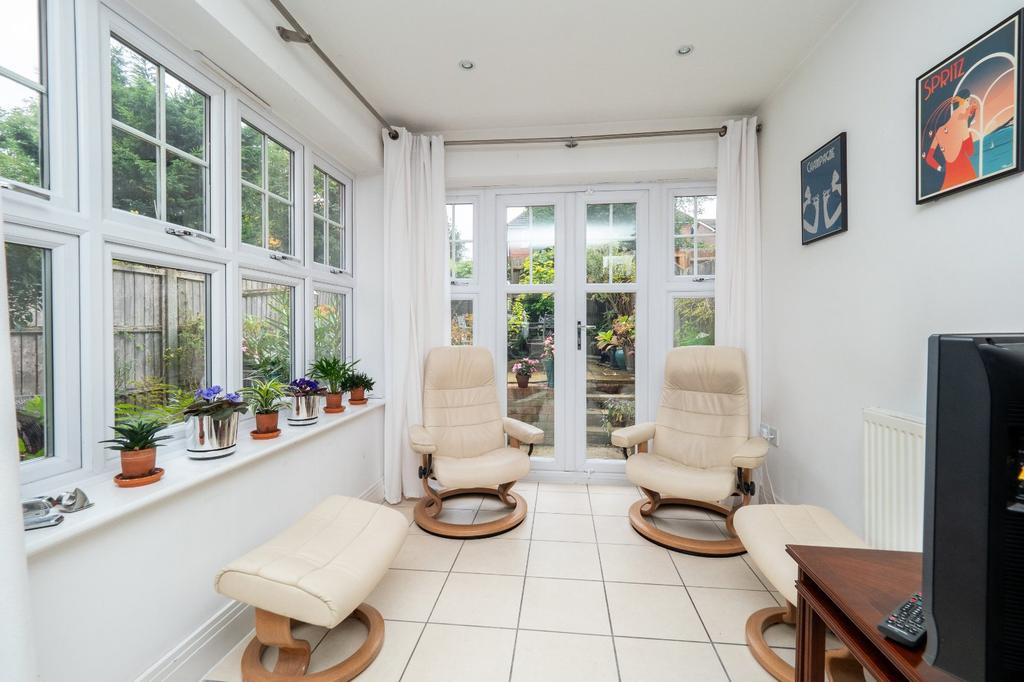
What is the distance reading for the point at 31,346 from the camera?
1296 millimetres

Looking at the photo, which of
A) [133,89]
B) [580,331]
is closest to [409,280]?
[580,331]

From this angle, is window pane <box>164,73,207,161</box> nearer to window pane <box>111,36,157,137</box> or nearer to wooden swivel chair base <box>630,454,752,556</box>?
window pane <box>111,36,157,137</box>

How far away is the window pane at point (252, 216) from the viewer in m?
2.12

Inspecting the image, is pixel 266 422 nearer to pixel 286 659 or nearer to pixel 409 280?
pixel 286 659

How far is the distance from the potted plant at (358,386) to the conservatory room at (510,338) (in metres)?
0.02

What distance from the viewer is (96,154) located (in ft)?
4.66

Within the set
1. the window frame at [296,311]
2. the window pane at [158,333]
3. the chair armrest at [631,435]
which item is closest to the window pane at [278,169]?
the window frame at [296,311]

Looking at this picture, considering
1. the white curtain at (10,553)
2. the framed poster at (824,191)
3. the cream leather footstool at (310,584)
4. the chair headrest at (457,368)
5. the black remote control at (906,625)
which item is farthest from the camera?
the chair headrest at (457,368)

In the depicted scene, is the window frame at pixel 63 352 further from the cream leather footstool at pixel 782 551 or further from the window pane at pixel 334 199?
the cream leather footstool at pixel 782 551

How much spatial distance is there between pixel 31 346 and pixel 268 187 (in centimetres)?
134

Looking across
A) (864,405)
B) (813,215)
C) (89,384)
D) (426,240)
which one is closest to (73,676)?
(89,384)

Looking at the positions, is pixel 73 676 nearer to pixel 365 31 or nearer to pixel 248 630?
pixel 248 630

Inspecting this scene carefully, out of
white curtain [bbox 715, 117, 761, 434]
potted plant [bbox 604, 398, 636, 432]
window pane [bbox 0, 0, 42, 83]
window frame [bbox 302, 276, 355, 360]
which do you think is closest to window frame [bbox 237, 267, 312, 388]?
window frame [bbox 302, 276, 355, 360]

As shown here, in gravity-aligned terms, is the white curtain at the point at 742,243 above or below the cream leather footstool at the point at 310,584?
above
